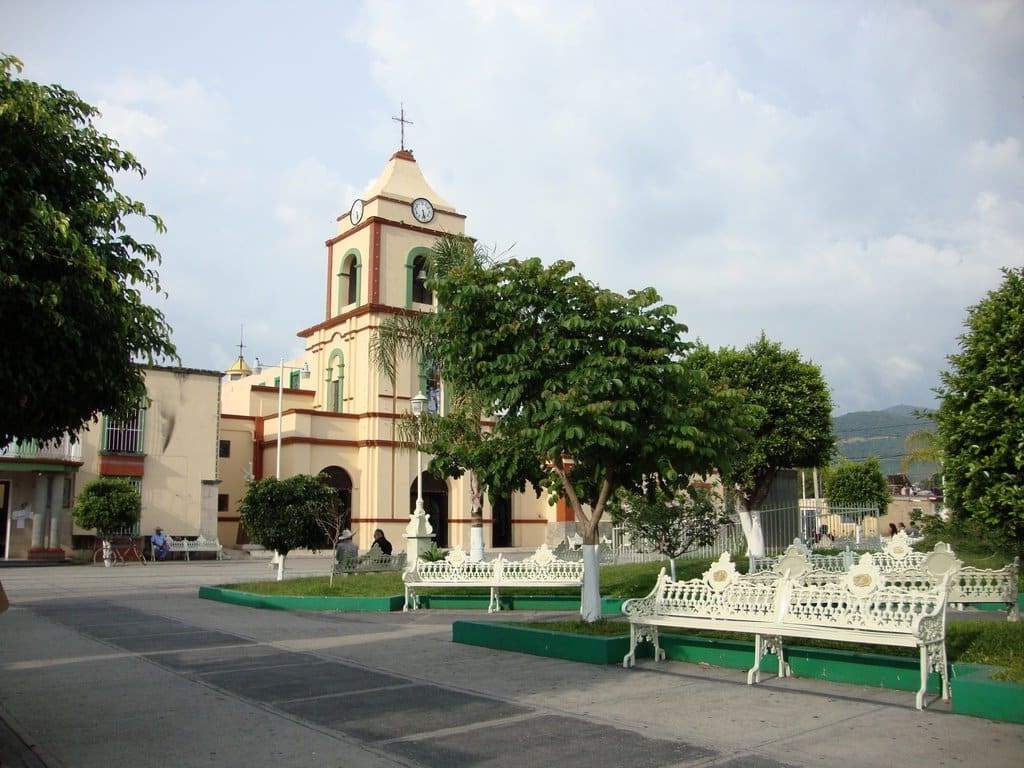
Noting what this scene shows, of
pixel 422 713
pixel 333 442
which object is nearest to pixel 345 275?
pixel 333 442

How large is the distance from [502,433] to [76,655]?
556cm

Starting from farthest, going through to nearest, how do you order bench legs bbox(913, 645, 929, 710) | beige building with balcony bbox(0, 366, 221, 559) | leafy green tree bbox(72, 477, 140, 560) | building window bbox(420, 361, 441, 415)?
building window bbox(420, 361, 441, 415)
beige building with balcony bbox(0, 366, 221, 559)
leafy green tree bbox(72, 477, 140, 560)
bench legs bbox(913, 645, 929, 710)

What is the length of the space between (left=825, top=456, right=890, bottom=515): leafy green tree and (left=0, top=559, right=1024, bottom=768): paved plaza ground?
165 ft

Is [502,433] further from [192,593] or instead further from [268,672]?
[192,593]

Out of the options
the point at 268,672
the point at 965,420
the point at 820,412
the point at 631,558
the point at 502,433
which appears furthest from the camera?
the point at 631,558

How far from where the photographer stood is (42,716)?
709 cm

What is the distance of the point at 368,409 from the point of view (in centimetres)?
3888

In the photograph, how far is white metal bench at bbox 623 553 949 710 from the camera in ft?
23.2

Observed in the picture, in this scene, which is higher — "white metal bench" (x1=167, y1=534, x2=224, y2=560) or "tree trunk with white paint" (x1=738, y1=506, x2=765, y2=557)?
"tree trunk with white paint" (x1=738, y1=506, x2=765, y2=557)

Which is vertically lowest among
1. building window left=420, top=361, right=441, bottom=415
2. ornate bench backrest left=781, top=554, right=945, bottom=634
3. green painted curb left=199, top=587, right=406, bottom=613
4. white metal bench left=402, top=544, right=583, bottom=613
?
green painted curb left=199, top=587, right=406, bottom=613

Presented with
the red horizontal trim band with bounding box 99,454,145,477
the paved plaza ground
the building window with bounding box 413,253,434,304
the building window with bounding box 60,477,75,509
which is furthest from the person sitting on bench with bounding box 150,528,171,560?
the paved plaza ground

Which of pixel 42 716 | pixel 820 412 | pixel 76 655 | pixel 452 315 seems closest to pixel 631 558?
pixel 820 412

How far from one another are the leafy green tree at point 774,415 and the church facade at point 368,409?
17544 mm

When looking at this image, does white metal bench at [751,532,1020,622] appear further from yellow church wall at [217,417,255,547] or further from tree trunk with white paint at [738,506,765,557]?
yellow church wall at [217,417,255,547]
